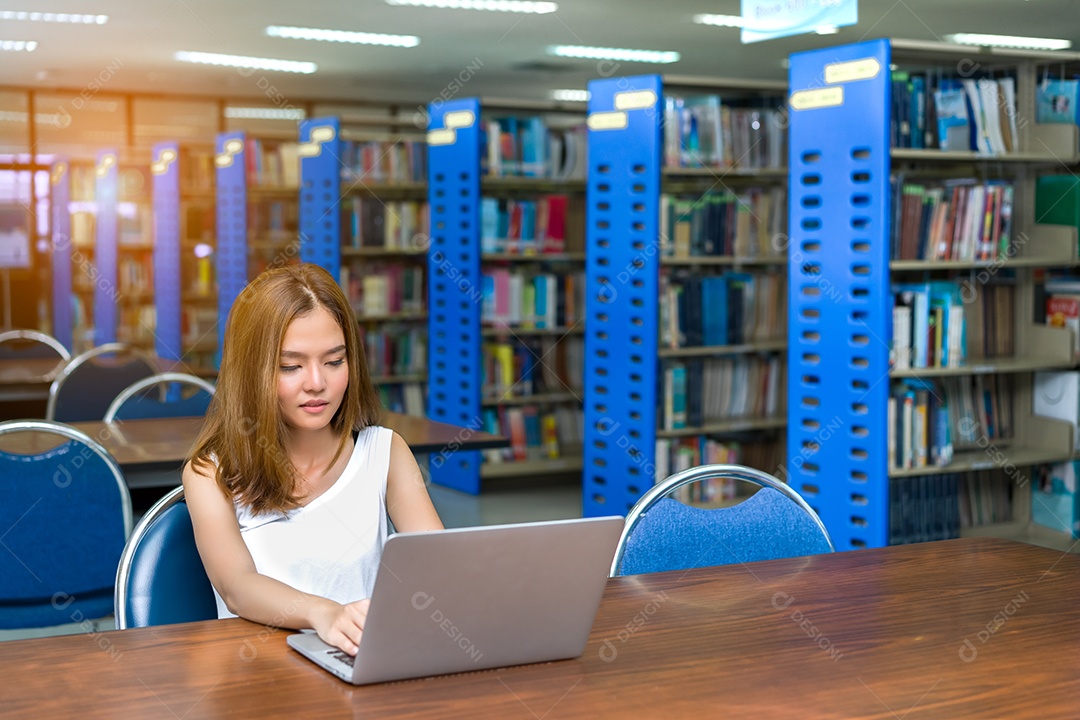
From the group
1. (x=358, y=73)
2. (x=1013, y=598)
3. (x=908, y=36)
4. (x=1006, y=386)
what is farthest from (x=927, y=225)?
(x=358, y=73)

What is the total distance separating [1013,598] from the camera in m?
1.53

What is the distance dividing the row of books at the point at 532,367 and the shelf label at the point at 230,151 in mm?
2146

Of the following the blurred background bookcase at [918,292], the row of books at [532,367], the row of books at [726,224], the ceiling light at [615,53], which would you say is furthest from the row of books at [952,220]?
the ceiling light at [615,53]

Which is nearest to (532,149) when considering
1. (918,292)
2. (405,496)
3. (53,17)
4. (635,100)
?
(635,100)

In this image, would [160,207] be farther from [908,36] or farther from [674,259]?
[908,36]

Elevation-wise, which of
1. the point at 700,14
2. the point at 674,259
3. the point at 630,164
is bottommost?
the point at 674,259

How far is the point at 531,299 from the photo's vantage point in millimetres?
6059

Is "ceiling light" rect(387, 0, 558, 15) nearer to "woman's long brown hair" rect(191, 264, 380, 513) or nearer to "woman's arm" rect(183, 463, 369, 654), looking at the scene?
"woman's long brown hair" rect(191, 264, 380, 513)

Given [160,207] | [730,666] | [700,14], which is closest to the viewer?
[730,666]

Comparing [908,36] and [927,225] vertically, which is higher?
[908,36]

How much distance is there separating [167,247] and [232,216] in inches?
35.0

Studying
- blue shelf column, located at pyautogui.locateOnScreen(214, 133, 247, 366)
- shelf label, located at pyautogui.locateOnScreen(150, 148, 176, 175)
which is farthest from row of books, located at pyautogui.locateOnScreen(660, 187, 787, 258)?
shelf label, located at pyautogui.locateOnScreen(150, 148, 176, 175)

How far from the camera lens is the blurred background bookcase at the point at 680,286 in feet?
14.9

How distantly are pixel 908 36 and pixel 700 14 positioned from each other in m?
1.74
